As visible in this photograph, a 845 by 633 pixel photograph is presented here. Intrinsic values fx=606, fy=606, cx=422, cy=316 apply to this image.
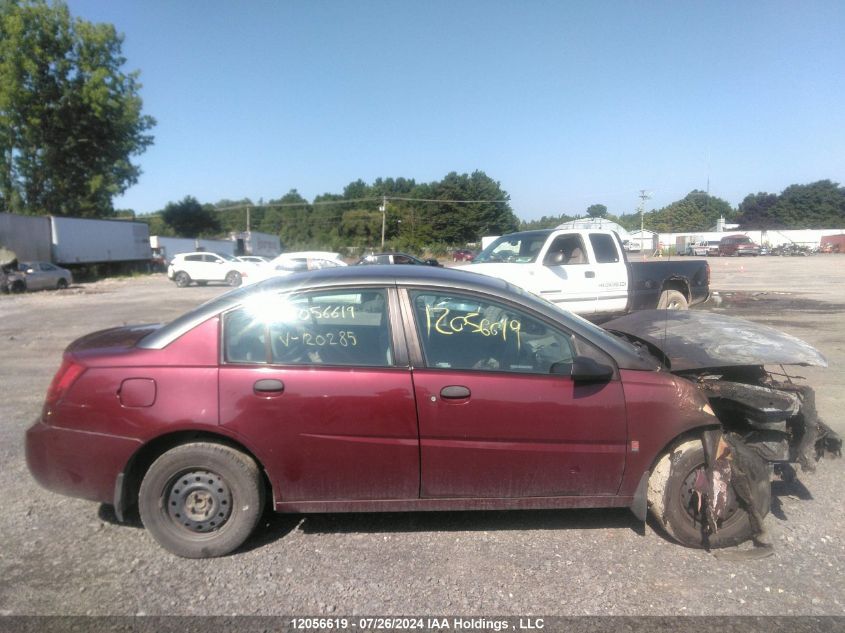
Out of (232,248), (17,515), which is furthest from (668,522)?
(232,248)

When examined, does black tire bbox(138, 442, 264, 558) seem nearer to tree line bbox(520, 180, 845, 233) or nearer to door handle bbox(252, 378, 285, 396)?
door handle bbox(252, 378, 285, 396)

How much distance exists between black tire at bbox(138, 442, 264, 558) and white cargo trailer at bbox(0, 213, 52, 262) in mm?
33947

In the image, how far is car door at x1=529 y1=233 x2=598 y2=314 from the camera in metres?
9.95

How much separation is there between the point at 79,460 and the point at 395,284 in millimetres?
2034

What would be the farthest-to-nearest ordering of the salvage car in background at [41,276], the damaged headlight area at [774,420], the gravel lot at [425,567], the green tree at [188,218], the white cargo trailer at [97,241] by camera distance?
the green tree at [188,218], the white cargo trailer at [97,241], the salvage car in background at [41,276], the damaged headlight area at [774,420], the gravel lot at [425,567]

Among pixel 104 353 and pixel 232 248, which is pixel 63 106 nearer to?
pixel 232 248

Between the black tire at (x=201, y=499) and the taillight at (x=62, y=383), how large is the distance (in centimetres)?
67

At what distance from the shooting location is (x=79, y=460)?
3.39 metres

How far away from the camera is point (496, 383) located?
11.1 ft

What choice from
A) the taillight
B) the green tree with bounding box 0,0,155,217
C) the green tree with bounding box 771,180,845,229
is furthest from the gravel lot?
the green tree with bounding box 771,180,845,229

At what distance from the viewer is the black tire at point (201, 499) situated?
3354 mm

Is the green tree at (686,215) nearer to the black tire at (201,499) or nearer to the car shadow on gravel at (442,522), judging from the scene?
the car shadow on gravel at (442,522)

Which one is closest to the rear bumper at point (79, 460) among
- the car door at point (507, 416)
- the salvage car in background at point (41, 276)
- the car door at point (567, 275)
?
the car door at point (507, 416)

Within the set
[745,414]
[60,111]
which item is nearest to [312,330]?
[745,414]
